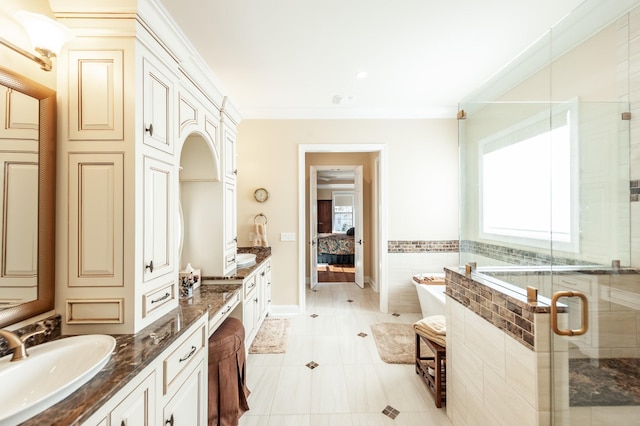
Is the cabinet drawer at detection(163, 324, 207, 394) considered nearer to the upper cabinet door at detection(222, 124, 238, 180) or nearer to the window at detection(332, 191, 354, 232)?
the upper cabinet door at detection(222, 124, 238, 180)

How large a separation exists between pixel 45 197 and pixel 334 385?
7.52 feet

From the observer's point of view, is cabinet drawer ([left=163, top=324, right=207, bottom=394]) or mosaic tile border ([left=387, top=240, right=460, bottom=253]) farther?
mosaic tile border ([left=387, top=240, right=460, bottom=253])

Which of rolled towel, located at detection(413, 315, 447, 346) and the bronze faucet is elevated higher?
the bronze faucet

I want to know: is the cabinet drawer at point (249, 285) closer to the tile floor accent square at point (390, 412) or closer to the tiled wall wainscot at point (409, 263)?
the tile floor accent square at point (390, 412)

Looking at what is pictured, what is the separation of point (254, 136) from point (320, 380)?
303 cm

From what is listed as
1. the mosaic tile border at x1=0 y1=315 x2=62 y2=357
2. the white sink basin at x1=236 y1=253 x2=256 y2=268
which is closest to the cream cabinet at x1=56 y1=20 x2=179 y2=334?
the mosaic tile border at x1=0 y1=315 x2=62 y2=357

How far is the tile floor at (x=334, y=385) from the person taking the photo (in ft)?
6.25

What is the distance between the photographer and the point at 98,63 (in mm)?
1306

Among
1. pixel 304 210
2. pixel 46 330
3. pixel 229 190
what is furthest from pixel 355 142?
pixel 46 330

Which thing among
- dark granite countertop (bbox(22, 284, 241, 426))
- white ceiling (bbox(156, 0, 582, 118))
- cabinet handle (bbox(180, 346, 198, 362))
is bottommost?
cabinet handle (bbox(180, 346, 198, 362))

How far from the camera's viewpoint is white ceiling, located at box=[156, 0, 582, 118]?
187 cm

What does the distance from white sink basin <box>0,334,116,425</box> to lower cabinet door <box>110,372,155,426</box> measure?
0.16 meters

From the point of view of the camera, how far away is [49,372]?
39.5 inches

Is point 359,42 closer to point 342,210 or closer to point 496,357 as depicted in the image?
point 496,357
